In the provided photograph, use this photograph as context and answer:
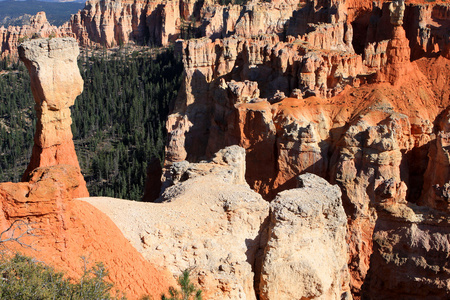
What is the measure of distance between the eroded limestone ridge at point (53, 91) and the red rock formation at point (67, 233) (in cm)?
667

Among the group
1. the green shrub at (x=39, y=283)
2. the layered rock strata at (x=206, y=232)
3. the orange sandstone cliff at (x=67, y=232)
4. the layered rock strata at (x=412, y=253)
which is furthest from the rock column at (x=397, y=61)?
the green shrub at (x=39, y=283)

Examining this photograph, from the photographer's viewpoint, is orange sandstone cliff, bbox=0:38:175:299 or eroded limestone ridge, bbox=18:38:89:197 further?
eroded limestone ridge, bbox=18:38:89:197

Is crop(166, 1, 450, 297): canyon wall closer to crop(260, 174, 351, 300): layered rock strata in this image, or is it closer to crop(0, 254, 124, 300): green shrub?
crop(260, 174, 351, 300): layered rock strata

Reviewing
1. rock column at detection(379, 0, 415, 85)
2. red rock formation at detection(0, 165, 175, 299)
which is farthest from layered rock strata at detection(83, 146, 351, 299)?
rock column at detection(379, 0, 415, 85)

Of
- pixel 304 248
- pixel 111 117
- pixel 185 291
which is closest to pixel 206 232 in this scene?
pixel 185 291

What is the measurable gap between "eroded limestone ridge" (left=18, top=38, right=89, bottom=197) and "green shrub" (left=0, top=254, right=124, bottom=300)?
8.30 m

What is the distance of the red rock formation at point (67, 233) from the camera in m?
10.1

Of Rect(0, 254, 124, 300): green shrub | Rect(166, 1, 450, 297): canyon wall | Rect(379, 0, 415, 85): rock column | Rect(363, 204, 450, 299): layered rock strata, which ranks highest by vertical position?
Rect(379, 0, 415, 85): rock column

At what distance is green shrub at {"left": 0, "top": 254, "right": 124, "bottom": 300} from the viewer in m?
8.46

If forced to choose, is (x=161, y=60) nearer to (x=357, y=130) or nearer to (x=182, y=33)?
(x=182, y=33)

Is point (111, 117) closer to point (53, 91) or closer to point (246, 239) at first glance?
point (53, 91)

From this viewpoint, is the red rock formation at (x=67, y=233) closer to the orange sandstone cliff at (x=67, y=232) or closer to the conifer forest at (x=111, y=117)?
the orange sandstone cliff at (x=67, y=232)

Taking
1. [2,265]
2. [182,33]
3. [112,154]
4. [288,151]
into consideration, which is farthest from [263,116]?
[182,33]

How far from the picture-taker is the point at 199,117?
33.2m
